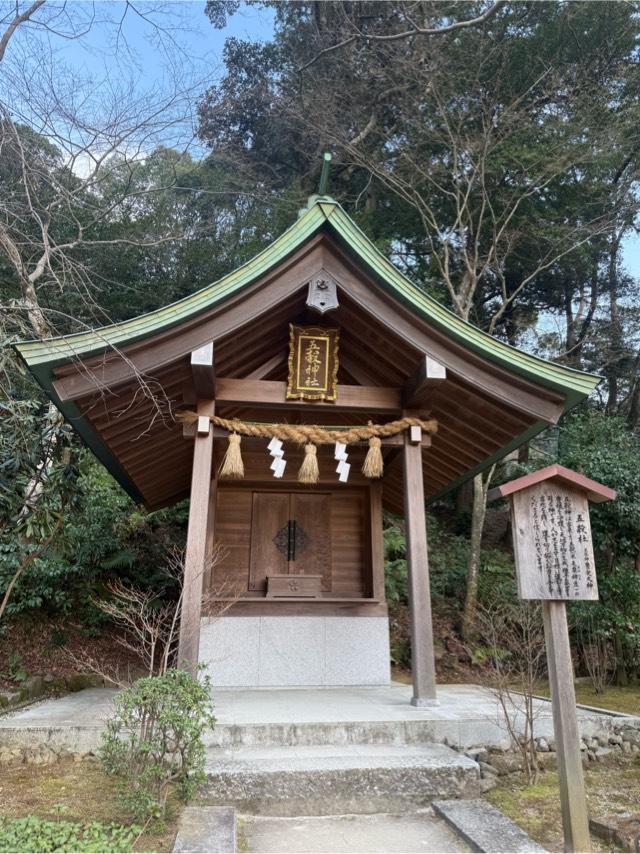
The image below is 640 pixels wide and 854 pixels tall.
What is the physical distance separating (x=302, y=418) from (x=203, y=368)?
8.47ft

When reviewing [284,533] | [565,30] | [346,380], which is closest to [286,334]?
[346,380]

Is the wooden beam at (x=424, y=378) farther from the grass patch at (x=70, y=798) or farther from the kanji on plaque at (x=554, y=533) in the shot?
the grass patch at (x=70, y=798)

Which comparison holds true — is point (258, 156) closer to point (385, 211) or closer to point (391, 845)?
point (385, 211)

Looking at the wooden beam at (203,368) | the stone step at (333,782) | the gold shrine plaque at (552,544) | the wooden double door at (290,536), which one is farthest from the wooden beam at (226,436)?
the stone step at (333,782)

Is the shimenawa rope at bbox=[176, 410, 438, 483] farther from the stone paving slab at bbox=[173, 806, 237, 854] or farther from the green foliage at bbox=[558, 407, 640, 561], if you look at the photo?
the green foliage at bbox=[558, 407, 640, 561]

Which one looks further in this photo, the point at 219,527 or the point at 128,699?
the point at 219,527

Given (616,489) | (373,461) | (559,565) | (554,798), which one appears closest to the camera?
(559,565)

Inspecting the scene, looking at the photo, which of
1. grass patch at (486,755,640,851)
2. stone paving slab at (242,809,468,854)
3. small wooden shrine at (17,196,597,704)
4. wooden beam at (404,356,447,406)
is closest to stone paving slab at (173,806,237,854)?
stone paving slab at (242,809,468,854)

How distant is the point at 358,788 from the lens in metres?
3.75

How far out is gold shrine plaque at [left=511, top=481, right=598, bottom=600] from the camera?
3.56m

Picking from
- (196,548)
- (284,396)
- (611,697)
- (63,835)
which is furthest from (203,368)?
(611,697)

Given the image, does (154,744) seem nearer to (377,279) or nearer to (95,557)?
(377,279)

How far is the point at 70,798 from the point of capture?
3627 mm

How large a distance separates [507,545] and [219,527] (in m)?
10.9
